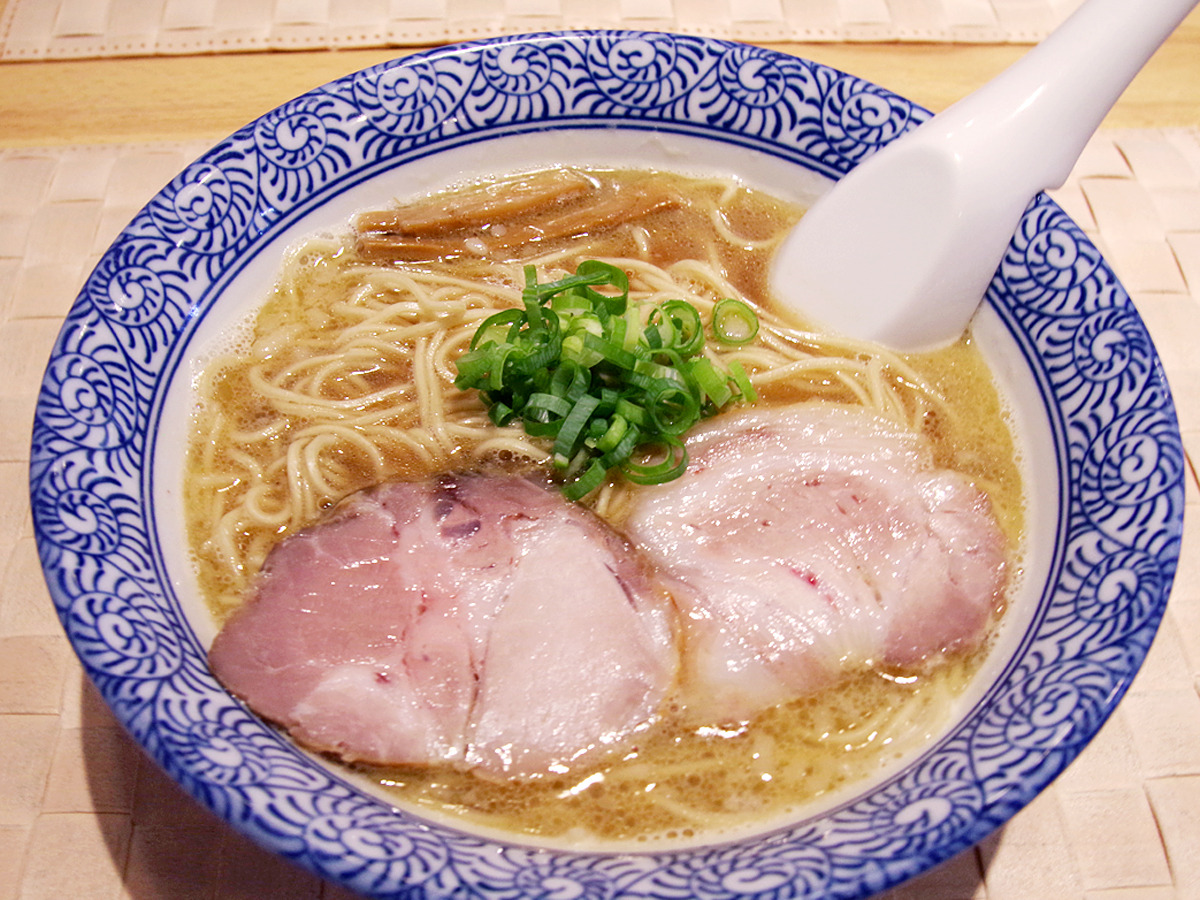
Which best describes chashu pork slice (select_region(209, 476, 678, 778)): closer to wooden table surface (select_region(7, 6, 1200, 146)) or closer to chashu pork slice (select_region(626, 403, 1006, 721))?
chashu pork slice (select_region(626, 403, 1006, 721))

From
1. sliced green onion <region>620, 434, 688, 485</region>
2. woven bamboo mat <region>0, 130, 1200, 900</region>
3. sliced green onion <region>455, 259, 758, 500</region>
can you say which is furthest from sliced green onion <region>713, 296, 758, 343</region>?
woven bamboo mat <region>0, 130, 1200, 900</region>

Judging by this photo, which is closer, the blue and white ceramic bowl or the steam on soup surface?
the blue and white ceramic bowl

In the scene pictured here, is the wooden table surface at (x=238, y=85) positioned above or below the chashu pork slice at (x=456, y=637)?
above

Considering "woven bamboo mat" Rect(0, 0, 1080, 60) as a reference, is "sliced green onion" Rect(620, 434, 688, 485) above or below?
below

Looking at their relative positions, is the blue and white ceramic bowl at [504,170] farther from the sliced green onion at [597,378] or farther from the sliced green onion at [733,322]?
the sliced green onion at [597,378]

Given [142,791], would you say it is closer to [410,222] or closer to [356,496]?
[356,496]

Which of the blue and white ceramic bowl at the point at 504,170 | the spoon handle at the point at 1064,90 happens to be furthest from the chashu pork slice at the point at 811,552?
the spoon handle at the point at 1064,90
